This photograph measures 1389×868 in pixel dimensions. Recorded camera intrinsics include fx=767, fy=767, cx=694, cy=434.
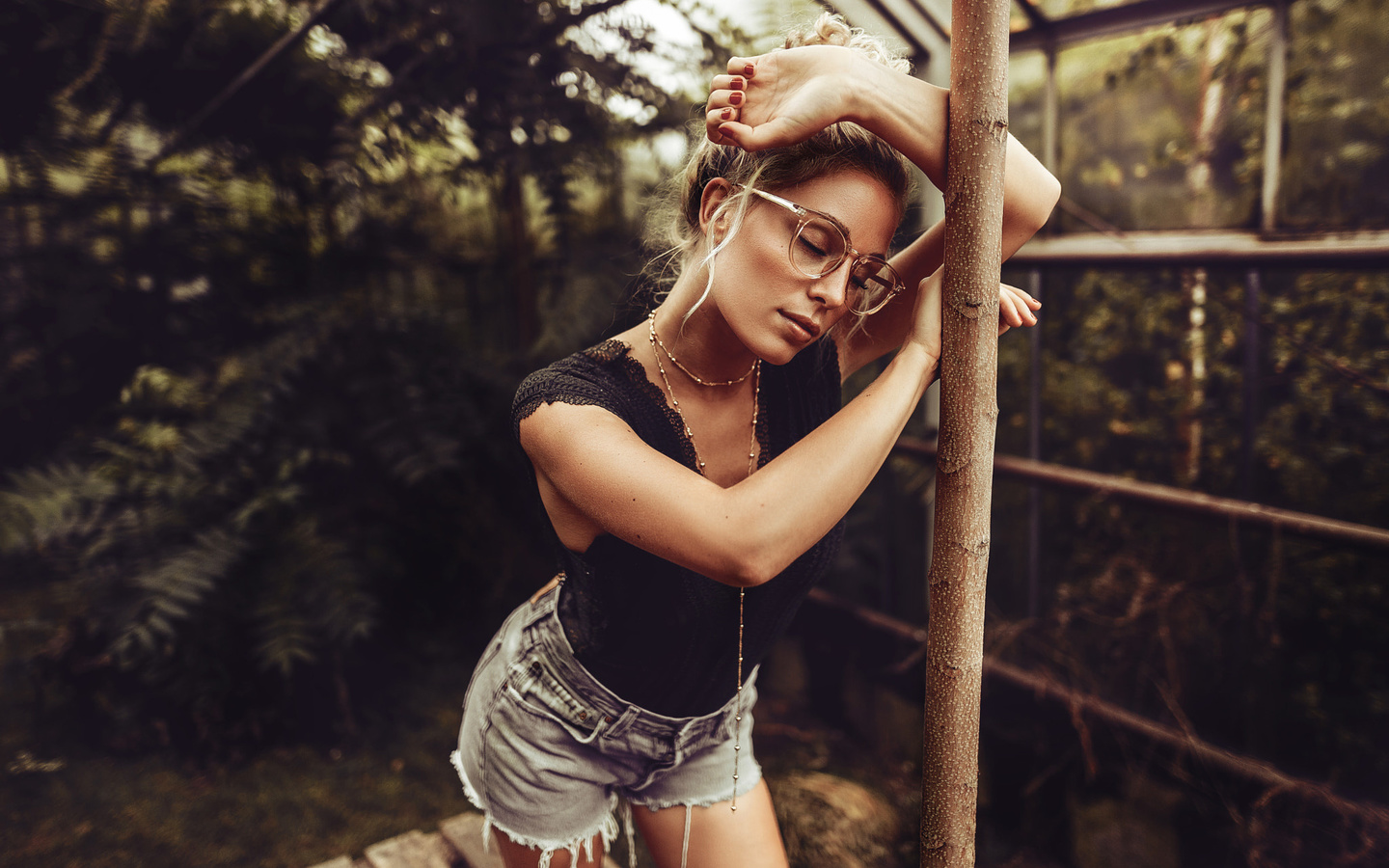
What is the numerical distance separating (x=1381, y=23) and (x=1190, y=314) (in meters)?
1.01

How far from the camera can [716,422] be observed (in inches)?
49.3

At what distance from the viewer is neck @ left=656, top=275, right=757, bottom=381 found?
3.94 ft

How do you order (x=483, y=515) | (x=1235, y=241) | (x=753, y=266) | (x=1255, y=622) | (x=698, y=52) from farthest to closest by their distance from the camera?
(x=483, y=515) → (x=698, y=52) → (x=1255, y=622) → (x=1235, y=241) → (x=753, y=266)

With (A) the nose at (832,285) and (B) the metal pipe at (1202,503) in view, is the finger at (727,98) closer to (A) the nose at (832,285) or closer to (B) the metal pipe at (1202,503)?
(A) the nose at (832,285)

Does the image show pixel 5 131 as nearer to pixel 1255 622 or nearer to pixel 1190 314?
pixel 1190 314

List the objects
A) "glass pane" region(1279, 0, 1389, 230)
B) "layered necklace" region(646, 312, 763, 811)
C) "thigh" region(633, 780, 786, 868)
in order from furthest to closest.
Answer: "glass pane" region(1279, 0, 1389, 230)
"thigh" region(633, 780, 786, 868)
"layered necklace" region(646, 312, 763, 811)

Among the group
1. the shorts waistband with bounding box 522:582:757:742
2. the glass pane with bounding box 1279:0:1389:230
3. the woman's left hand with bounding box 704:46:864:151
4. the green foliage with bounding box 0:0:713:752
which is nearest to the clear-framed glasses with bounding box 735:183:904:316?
the woman's left hand with bounding box 704:46:864:151

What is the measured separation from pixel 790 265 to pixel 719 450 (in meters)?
0.37

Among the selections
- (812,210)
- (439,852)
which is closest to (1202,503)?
(812,210)

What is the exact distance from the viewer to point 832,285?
3.19 ft

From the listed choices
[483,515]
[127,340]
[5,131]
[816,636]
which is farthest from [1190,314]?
[5,131]

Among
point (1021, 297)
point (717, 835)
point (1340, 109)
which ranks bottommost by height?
point (717, 835)

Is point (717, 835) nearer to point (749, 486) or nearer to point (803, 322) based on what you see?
point (749, 486)

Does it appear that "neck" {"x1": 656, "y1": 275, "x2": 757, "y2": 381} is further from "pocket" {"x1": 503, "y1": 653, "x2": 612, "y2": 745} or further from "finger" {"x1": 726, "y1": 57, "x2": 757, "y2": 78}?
"pocket" {"x1": 503, "y1": 653, "x2": 612, "y2": 745}
